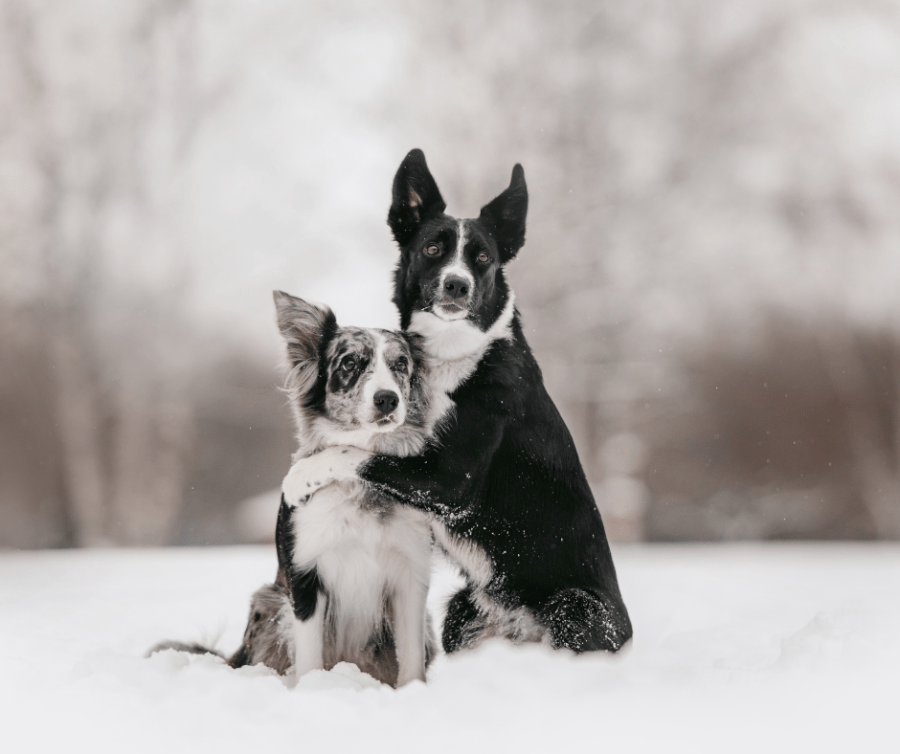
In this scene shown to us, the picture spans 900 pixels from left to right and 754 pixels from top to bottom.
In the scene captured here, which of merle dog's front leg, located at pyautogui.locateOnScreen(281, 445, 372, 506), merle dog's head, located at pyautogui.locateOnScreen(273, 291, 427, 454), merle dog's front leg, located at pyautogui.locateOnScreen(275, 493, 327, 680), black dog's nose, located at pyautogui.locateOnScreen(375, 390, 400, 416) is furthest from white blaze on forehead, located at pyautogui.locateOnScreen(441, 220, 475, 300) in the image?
merle dog's front leg, located at pyautogui.locateOnScreen(275, 493, 327, 680)

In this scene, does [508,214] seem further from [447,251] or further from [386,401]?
[386,401]

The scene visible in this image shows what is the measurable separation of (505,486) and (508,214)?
4.01ft

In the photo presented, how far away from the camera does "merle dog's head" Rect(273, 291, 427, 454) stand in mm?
3023

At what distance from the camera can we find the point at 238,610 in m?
4.68

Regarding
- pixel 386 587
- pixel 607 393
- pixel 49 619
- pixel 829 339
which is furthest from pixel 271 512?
pixel 829 339

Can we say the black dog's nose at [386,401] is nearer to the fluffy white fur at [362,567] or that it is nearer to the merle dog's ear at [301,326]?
the fluffy white fur at [362,567]

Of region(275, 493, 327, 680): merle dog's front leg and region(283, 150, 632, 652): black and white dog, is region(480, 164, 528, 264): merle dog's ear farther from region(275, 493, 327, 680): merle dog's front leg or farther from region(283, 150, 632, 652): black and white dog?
region(275, 493, 327, 680): merle dog's front leg

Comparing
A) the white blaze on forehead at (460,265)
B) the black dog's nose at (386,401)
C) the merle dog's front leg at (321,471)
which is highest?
the white blaze on forehead at (460,265)

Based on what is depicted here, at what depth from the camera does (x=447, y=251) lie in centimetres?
319

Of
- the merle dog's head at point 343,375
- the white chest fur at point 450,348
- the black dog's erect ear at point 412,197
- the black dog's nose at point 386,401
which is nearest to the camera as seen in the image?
the black dog's nose at point 386,401

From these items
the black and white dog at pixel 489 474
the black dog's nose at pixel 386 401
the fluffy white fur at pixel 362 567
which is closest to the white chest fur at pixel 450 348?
the black and white dog at pixel 489 474

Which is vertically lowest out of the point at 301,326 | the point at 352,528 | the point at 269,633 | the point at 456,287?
the point at 269,633

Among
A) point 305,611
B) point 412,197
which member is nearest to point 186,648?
point 305,611

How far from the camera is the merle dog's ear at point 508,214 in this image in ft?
11.2
